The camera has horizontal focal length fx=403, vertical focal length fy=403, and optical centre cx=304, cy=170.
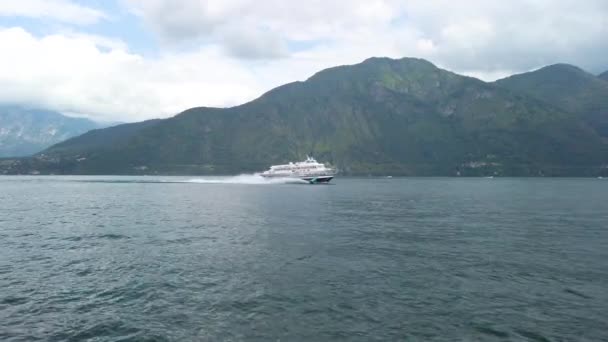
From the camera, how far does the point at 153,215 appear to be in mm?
74312

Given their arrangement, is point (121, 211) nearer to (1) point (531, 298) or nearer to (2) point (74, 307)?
(2) point (74, 307)

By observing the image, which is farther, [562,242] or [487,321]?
[562,242]

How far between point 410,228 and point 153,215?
46034 mm

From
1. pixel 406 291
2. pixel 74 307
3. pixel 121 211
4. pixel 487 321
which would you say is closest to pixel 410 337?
pixel 487 321

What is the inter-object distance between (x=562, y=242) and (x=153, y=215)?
64149 mm

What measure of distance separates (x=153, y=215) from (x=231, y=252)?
3874 centimetres

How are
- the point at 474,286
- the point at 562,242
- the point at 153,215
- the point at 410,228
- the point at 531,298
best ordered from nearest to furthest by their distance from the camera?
1. the point at 531,298
2. the point at 474,286
3. the point at 562,242
4. the point at 410,228
5. the point at 153,215

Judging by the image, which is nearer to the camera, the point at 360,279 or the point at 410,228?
the point at 360,279

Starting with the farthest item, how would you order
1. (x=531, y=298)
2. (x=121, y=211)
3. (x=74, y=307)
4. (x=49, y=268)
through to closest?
(x=121, y=211) < (x=49, y=268) < (x=531, y=298) < (x=74, y=307)

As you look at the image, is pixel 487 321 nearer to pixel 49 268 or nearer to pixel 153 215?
pixel 49 268

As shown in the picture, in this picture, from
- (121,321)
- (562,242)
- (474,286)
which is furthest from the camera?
(562,242)

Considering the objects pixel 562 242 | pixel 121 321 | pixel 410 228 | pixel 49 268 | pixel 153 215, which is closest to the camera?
pixel 121 321

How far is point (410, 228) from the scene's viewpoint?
58.8 m

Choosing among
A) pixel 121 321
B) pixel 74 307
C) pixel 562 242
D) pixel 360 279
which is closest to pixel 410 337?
pixel 360 279
